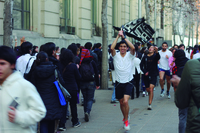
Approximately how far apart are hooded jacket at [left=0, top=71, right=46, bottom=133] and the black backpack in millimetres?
5162

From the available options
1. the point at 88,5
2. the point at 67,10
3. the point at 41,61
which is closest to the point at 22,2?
the point at 67,10

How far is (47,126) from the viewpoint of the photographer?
536cm

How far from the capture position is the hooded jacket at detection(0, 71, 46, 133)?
277cm

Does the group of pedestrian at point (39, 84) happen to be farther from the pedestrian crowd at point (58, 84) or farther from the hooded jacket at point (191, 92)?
the hooded jacket at point (191, 92)

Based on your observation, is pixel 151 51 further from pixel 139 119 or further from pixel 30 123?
pixel 30 123

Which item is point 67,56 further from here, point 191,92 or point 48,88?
point 191,92

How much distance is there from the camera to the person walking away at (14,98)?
9.10ft

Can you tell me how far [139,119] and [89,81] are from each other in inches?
64.3

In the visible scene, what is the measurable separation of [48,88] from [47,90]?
4 cm

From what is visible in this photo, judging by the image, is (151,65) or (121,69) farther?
(151,65)

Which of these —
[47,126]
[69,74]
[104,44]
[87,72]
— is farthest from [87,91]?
[104,44]

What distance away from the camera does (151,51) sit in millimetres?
10312

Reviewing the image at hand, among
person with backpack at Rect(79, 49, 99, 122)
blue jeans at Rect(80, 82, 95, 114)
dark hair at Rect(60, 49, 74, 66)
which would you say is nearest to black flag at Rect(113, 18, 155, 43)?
person with backpack at Rect(79, 49, 99, 122)

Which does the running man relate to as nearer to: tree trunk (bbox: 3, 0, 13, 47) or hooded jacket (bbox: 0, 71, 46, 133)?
tree trunk (bbox: 3, 0, 13, 47)
